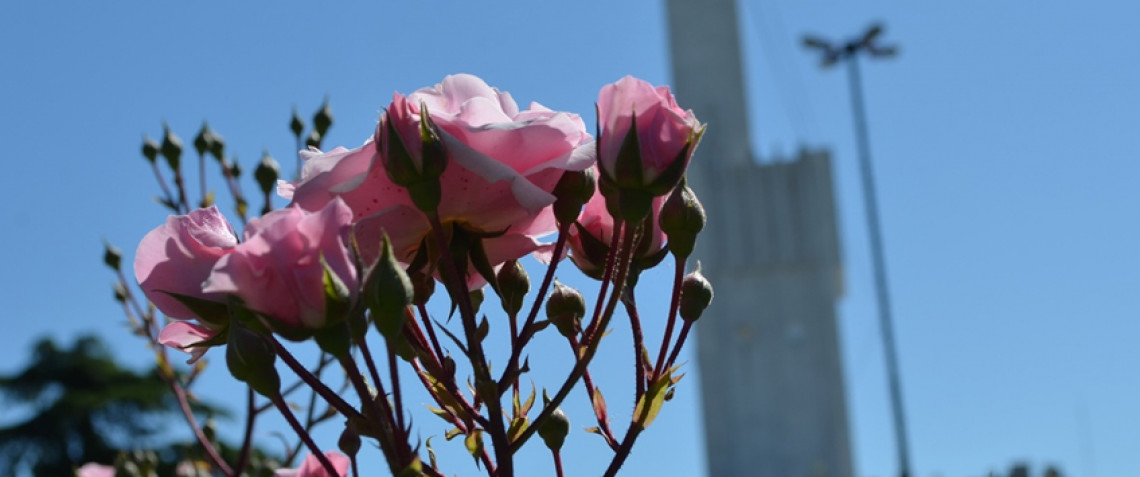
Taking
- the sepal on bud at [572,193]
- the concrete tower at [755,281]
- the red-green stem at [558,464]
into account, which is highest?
the concrete tower at [755,281]

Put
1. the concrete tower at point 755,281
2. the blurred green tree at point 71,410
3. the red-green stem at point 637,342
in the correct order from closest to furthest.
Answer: the red-green stem at point 637,342 < the blurred green tree at point 71,410 < the concrete tower at point 755,281

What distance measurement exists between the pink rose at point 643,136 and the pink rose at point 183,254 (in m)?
0.27

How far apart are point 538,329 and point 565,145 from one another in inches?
5.8

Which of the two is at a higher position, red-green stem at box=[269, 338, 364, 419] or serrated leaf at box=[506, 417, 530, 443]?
red-green stem at box=[269, 338, 364, 419]

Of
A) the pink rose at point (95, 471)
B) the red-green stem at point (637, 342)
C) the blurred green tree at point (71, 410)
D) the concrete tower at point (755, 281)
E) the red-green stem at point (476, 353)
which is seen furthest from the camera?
the concrete tower at point (755, 281)

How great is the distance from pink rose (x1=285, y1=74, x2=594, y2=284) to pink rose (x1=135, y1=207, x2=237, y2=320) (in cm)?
6

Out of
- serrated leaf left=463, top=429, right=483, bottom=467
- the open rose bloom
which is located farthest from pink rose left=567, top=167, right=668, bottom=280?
serrated leaf left=463, top=429, right=483, bottom=467

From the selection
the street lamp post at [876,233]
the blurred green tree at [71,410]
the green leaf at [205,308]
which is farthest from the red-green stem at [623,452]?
the blurred green tree at [71,410]

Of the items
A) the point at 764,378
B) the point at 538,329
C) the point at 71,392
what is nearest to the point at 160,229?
the point at 538,329

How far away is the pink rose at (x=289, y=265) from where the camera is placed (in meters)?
0.83

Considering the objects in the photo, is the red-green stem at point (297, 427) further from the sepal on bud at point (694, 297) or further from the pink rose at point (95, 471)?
the pink rose at point (95, 471)

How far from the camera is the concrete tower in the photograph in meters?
27.0

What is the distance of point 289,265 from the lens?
2.73 ft

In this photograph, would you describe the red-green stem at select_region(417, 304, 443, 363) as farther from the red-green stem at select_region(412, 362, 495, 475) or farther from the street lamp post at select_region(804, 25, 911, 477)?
the street lamp post at select_region(804, 25, 911, 477)
